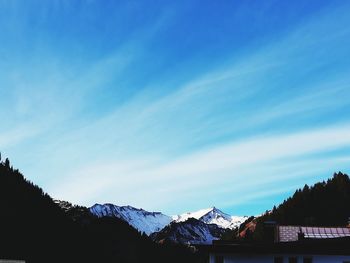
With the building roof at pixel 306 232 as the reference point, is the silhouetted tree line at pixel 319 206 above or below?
above

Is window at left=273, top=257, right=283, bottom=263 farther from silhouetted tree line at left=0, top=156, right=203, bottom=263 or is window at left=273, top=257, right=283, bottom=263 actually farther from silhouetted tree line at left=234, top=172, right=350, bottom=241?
silhouetted tree line at left=234, top=172, right=350, bottom=241

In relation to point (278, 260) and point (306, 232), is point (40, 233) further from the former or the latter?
point (278, 260)

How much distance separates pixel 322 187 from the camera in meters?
157

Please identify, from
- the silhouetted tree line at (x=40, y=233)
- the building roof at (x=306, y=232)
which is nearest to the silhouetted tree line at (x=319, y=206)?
the silhouetted tree line at (x=40, y=233)

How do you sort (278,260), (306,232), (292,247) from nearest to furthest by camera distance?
(292,247) < (278,260) < (306,232)

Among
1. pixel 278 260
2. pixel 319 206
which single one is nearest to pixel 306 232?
→ pixel 278 260

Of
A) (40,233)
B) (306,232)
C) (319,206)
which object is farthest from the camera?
(40,233)

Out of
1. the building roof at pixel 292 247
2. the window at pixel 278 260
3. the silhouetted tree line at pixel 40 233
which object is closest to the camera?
the building roof at pixel 292 247

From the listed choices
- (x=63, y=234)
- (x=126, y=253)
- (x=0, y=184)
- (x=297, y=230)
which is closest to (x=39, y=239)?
(x=63, y=234)

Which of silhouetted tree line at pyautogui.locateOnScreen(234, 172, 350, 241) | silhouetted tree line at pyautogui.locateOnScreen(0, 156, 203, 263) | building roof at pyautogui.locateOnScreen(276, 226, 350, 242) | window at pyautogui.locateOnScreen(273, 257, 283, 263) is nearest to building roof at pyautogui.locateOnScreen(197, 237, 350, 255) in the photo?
window at pyautogui.locateOnScreen(273, 257, 283, 263)

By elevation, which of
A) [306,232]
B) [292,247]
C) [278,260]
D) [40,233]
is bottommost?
[278,260]

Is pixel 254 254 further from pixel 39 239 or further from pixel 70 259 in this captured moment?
pixel 39 239

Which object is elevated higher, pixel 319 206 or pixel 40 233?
pixel 319 206

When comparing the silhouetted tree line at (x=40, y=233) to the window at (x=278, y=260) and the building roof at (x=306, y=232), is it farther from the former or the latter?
the window at (x=278, y=260)
